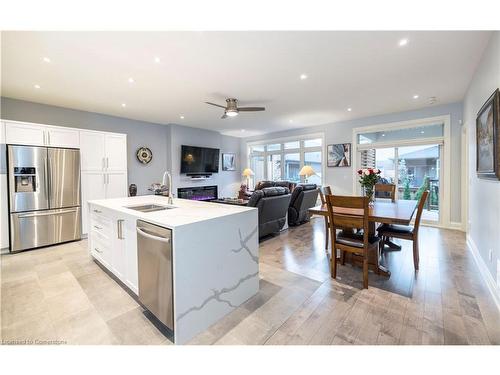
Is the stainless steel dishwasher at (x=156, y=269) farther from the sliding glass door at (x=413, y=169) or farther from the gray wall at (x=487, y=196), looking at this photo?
the sliding glass door at (x=413, y=169)

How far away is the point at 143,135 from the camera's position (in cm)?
611

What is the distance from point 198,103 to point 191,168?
110 inches

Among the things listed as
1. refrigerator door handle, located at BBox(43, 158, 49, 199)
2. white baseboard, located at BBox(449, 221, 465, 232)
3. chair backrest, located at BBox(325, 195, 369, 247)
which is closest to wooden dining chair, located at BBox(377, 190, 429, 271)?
chair backrest, located at BBox(325, 195, 369, 247)

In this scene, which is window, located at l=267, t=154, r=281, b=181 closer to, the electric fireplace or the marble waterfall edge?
the electric fireplace

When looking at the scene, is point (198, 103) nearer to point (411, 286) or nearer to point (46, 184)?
point (46, 184)

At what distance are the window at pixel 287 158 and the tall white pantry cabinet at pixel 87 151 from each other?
4.88 metres

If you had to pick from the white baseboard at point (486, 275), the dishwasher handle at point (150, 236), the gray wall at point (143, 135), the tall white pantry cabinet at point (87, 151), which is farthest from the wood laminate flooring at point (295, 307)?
the gray wall at point (143, 135)

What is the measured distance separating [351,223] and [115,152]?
4919mm

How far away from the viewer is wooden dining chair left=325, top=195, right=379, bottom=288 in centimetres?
229

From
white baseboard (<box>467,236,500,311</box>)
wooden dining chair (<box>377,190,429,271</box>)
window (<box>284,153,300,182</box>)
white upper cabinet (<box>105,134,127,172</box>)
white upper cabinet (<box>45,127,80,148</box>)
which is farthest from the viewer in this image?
window (<box>284,153,300,182</box>)

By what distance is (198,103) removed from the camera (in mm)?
4551

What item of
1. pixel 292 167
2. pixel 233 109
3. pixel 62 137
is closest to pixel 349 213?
pixel 233 109

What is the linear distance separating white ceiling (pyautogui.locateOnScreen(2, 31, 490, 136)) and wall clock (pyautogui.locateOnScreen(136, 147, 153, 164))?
134 centimetres
